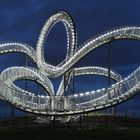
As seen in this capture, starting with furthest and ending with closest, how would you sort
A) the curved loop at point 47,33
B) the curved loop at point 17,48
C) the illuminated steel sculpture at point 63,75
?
1. the curved loop at point 17,48
2. the curved loop at point 47,33
3. the illuminated steel sculpture at point 63,75

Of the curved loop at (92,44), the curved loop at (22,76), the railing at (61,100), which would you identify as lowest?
the railing at (61,100)

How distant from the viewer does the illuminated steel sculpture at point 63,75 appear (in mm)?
41969

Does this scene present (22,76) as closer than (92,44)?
No

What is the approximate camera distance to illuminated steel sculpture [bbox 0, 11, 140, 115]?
4197 cm

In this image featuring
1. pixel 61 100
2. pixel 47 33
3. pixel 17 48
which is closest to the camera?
pixel 61 100

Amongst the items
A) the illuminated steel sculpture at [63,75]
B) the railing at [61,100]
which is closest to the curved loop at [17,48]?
the illuminated steel sculpture at [63,75]

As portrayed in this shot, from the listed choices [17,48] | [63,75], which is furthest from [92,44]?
[17,48]

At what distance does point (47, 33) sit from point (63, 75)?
5.78m

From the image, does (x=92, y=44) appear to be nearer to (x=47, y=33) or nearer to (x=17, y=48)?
(x=47, y=33)

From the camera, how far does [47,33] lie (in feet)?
183

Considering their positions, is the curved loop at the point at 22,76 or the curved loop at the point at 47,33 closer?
the curved loop at the point at 22,76

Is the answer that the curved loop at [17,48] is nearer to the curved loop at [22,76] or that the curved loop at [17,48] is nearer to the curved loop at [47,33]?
the curved loop at [47,33]

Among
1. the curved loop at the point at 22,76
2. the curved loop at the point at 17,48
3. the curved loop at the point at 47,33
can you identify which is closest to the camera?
the curved loop at the point at 22,76

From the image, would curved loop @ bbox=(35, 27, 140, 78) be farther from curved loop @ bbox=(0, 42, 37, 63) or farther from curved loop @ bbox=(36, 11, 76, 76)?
curved loop @ bbox=(0, 42, 37, 63)
